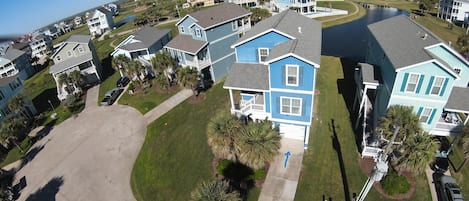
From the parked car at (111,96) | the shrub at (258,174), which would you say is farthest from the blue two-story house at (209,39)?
the shrub at (258,174)

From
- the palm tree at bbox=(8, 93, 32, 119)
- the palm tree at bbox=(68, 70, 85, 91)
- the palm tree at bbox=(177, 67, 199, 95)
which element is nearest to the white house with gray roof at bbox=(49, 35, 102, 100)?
the palm tree at bbox=(68, 70, 85, 91)

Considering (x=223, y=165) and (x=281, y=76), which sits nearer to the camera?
(x=281, y=76)

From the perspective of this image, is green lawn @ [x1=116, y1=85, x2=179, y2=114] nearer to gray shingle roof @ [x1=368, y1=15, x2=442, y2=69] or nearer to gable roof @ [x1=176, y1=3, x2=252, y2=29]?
gable roof @ [x1=176, y1=3, x2=252, y2=29]

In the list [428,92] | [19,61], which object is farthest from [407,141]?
[19,61]

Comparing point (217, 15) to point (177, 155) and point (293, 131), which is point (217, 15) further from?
point (177, 155)

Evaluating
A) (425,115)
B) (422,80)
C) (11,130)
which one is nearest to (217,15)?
(422,80)

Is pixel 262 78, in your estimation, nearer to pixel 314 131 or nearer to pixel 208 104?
pixel 314 131

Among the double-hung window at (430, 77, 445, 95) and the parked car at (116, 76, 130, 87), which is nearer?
the double-hung window at (430, 77, 445, 95)
